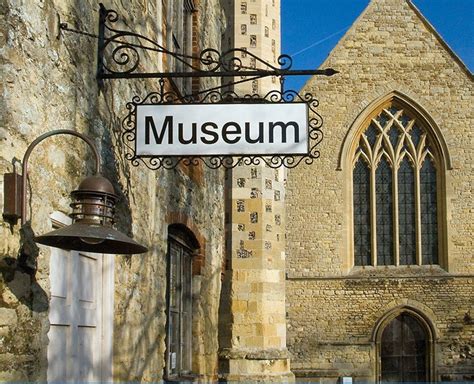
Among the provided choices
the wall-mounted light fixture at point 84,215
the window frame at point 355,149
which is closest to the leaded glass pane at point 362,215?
the window frame at point 355,149

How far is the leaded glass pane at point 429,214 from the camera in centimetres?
2688

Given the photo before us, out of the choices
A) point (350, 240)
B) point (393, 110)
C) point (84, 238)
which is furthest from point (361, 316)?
point (84, 238)

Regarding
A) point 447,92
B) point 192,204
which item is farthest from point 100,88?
point 447,92

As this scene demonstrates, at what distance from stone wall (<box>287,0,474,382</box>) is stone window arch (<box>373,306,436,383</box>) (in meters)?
0.23

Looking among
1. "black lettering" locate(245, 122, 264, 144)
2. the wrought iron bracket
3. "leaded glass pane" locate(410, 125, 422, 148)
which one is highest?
"leaded glass pane" locate(410, 125, 422, 148)

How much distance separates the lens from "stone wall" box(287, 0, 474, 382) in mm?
26047

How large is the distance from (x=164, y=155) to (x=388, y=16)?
23.0m

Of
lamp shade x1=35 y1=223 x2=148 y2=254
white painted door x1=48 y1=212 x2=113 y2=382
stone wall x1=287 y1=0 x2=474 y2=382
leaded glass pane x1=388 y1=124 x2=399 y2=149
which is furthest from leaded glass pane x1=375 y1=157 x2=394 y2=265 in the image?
lamp shade x1=35 y1=223 x2=148 y2=254

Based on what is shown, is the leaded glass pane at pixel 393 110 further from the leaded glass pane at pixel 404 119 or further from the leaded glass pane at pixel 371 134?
the leaded glass pane at pixel 371 134

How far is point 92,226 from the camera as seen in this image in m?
4.92

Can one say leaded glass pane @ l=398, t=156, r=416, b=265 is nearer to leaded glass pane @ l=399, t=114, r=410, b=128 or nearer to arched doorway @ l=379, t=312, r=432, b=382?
leaded glass pane @ l=399, t=114, r=410, b=128

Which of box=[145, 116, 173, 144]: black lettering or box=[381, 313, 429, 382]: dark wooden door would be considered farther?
box=[381, 313, 429, 382]: dark wooden door

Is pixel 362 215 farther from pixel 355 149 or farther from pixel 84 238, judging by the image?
pixel 84 238

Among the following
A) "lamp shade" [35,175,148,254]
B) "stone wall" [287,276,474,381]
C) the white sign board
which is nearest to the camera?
"lamp shade" [35,175,148,254]
